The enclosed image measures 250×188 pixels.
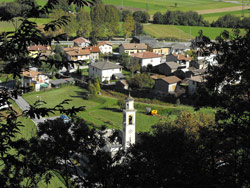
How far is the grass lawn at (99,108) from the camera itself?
25203mm

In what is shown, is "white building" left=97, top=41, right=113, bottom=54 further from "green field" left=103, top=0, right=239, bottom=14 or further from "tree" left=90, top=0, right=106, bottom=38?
"green field" left=103, top=0, right=239, bottom=14

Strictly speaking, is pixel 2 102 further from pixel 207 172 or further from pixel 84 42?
pixel 84 42

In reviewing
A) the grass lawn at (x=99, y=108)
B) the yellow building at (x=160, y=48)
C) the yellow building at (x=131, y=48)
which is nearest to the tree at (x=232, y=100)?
the grass lawn at (x=99, y=108)

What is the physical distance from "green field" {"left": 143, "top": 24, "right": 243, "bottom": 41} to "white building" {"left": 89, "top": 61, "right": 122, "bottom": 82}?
26.8m

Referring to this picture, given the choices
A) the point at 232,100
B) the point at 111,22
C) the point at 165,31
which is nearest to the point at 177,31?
the point at 165,31

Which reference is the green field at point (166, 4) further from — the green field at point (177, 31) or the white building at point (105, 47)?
the white building at point (105, 47)

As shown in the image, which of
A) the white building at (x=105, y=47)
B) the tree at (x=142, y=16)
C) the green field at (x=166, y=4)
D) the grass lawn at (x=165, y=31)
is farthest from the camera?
the green field at (x=166, y=4)

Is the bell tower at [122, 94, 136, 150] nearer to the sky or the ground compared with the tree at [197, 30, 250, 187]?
nearer to the ground

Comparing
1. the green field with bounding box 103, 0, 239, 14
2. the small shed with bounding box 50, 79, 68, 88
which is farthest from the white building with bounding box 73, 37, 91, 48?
the green field with bounding box 103, 0, 239, 14

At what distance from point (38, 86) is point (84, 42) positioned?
19405 mm

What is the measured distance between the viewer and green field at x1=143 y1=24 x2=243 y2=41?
63.2m

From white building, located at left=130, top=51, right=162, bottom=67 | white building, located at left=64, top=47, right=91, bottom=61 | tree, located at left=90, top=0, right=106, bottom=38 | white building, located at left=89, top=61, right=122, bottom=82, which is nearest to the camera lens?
white building, located at left=89, top=61, right=122, bottom=82

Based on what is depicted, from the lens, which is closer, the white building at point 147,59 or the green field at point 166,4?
the white building at point 147,59

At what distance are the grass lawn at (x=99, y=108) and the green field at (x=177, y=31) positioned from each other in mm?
33345
